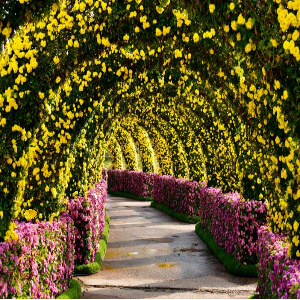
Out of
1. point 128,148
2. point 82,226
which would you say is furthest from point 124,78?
point 128,148

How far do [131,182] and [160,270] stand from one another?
52.7 ft

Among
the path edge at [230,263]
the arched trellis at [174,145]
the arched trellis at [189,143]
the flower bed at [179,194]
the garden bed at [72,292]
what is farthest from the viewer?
the arched trellis at [174,145]

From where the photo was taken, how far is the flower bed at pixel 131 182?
2409 centimetres

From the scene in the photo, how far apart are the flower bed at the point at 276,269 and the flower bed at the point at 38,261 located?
295 cm

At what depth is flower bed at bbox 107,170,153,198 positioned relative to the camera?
24.1m

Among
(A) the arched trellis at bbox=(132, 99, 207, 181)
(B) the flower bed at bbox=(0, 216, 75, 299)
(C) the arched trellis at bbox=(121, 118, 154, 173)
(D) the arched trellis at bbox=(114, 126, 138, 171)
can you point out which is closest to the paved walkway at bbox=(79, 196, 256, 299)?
(B) the flower bed at bbox=(0, 216, 75, 299)

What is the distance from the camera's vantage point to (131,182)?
25266mm

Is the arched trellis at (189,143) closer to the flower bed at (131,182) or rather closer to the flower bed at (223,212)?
the flower bed at (223,212)

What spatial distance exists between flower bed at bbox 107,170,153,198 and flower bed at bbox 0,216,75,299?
16.4m

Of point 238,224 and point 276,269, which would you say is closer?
point 276,269

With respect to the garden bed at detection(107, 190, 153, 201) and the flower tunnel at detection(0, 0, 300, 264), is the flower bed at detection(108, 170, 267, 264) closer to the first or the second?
the flower tunnel at detection(0, 0, 300, 264)

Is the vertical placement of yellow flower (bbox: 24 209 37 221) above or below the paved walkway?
above

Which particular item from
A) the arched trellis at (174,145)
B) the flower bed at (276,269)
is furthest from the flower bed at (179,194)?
the flower bed at (276,269)

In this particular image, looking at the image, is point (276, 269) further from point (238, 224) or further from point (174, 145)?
point (174, 145)
